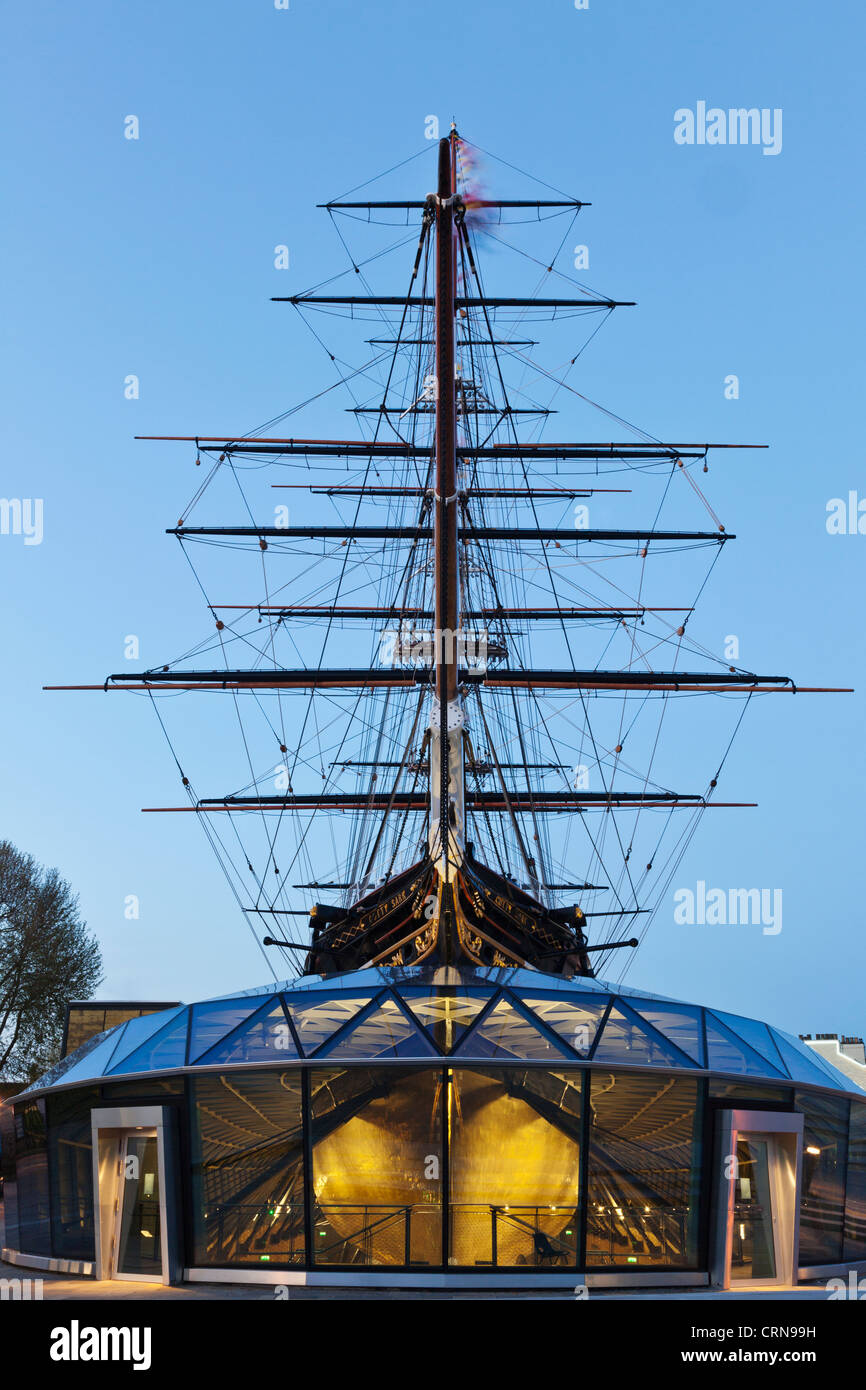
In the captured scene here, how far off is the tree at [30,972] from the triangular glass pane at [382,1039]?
111 ft

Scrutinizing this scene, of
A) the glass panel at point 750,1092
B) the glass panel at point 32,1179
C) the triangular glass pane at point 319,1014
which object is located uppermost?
the triangular glass pane at point 319,1014

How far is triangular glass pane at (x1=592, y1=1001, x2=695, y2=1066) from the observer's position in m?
15.4

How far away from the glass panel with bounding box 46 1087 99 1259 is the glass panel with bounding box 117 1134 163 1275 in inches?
27.1

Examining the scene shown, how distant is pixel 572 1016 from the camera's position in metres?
16.3

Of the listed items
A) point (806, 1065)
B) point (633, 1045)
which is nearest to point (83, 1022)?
point (633, 1045)

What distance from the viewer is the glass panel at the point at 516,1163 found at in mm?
14852

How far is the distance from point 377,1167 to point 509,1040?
205cm

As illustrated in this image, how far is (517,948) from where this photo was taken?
89.4ft

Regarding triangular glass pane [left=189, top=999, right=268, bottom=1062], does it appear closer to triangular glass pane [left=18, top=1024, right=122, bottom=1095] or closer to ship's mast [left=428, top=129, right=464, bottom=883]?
triangular glass pane [left=18, top=1024, right=122, bottom=1095]

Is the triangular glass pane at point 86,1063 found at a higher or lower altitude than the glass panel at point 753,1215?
higher

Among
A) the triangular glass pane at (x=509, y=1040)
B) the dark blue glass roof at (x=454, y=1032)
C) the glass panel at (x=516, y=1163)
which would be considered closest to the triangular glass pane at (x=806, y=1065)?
the dark blue glass roof at (x=454, y=1032)

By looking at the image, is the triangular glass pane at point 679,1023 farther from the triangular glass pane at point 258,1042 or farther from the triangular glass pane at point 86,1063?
the triangular glass pane at point 86,1063
